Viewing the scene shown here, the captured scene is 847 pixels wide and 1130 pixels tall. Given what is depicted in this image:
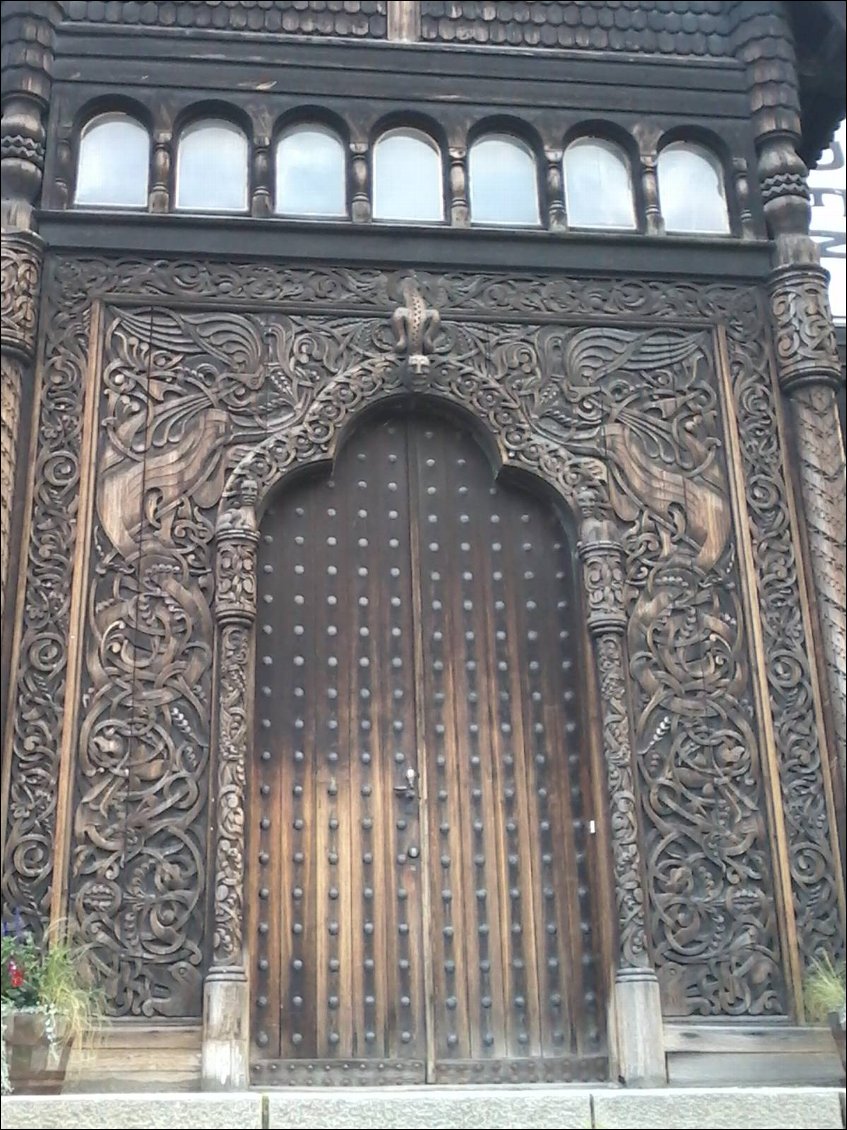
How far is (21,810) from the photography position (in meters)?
6.84

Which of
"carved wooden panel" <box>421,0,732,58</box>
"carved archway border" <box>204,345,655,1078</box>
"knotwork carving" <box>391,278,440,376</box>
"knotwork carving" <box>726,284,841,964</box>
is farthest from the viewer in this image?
"carved wooden panel" <box>421,0,732,58</box>

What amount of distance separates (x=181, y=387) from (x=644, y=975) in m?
3.65

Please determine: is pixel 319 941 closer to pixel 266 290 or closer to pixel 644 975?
pixel 644 975

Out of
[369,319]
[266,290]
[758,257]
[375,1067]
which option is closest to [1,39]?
[266,290]

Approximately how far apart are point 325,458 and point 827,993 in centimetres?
346

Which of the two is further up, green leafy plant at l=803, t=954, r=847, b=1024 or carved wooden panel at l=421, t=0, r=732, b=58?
carved wooden panel at l=421, t=0, r=732, b=58

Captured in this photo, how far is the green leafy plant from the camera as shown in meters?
6.62

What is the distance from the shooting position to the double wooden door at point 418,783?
22.6ft

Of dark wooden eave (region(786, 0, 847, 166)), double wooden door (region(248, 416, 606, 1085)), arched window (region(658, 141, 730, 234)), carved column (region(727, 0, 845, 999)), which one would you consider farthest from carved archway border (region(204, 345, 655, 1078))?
dark wooden eave (region(786, 0, 847, 166))

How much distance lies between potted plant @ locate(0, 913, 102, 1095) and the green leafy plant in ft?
10.4

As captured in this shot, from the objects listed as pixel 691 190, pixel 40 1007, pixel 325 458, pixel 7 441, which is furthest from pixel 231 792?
pixel 691 190

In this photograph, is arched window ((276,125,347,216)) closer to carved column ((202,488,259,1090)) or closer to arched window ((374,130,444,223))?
arched window ((374,130,444,223))

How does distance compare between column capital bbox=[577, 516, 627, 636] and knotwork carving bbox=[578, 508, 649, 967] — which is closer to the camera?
knotwork carving bbox=[578, 508, 649, 967]

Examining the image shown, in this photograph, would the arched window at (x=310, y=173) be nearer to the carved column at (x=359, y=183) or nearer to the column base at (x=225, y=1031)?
the carved column at (x=359, y=183)
